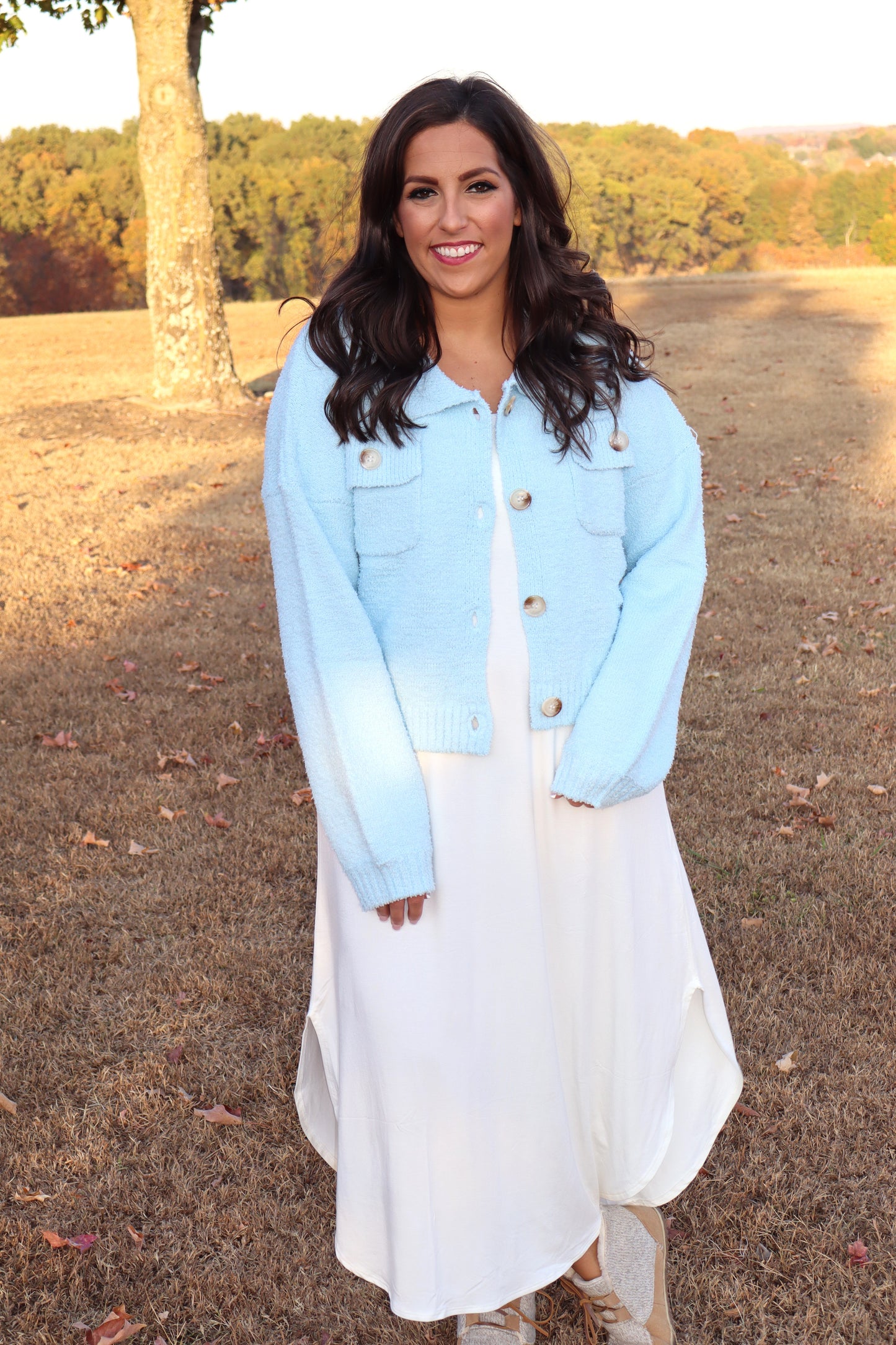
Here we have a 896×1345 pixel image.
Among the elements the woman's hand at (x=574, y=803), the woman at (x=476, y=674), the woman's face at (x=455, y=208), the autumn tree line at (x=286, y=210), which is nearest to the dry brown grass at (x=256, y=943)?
the woman at (x=476, y=674)

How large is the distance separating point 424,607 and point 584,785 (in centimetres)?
44

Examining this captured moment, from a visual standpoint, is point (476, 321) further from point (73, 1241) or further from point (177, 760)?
point (177, 760)

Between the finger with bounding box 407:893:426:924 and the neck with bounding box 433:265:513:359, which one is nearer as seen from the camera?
the finger with bounding box 407:893:426:924

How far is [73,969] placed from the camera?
12.9 feet

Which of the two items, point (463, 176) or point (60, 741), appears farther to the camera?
point (60, 741)

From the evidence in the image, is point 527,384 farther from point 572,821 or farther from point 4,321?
point 4,321

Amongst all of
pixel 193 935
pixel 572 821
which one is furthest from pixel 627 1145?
pixel 193 935

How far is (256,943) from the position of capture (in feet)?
13.3

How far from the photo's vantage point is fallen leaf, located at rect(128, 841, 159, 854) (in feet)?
15.2

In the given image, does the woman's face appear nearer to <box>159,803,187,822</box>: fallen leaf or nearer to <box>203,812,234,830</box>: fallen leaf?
<box>203,812,234,830</box>: fallen leaf

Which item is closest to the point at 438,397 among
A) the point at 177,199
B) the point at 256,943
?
the point at 256,943

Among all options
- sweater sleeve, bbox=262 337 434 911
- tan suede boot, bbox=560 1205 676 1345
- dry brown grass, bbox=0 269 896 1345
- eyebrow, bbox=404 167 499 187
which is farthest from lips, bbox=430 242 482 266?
dry brown grass, bbox=0 269 896 1345

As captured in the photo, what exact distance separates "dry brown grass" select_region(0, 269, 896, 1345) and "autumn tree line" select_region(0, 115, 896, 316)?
33189 mm

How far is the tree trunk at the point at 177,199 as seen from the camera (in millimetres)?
12758
